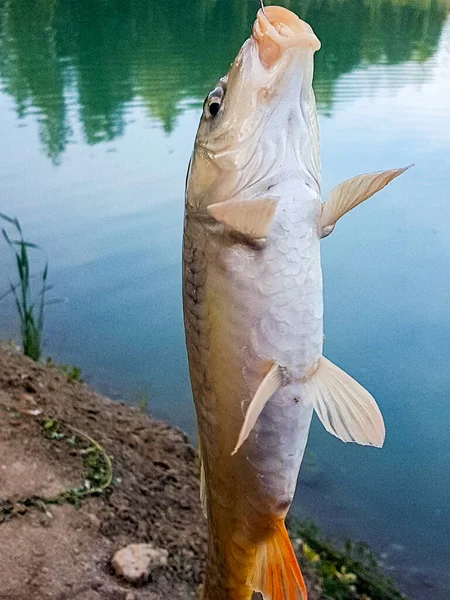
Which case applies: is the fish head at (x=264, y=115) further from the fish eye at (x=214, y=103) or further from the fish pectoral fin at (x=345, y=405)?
the fish pectoral fin at (x=345, y=405)

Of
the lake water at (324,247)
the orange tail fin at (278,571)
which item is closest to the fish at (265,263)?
the orange tail fin at (278,571)

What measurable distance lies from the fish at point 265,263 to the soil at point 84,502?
5.15 feet

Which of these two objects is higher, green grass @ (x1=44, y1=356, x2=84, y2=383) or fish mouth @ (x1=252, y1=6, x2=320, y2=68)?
fish mouth @ (x1=252, y1=6, x2=320, y2=68)

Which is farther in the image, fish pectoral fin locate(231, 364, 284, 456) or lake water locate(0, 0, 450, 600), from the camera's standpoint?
lake water locate(0, 0, 450, 600)

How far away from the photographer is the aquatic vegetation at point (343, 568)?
3.53 m

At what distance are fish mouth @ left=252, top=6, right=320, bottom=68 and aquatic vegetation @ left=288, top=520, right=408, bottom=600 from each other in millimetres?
2706

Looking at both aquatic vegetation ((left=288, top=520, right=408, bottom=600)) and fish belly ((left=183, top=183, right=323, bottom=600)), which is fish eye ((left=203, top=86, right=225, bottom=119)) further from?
aquatic vegetation ((left=288, top=520, right=408, bottom=600))

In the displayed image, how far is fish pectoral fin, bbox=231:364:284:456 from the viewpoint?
1442 millimetres

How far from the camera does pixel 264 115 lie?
1511 millimetres

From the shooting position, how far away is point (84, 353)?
615 centimetres

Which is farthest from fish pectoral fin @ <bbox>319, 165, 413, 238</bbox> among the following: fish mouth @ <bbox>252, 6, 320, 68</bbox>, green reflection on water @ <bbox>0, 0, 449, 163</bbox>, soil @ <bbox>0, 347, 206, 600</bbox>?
green reflection on water @ <bbox>0, 0, 449, 163</bbox>

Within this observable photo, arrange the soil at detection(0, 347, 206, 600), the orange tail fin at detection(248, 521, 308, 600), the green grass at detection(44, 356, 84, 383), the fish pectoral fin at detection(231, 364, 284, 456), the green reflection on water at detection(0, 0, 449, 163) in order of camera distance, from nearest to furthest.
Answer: the fish pectoral fin at detection(231, 364, 284, 456) < the orange tail fin at detection(248, 521, 308, 600) < the soil at detection(0, 347, 206, 600) < the green grass at detection(44, 356, 84, 383) < the green reflection on water at detection(0, 0, 449, 163)

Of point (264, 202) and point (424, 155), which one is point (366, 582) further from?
point (424, 155)

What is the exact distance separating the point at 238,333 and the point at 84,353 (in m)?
4.77
